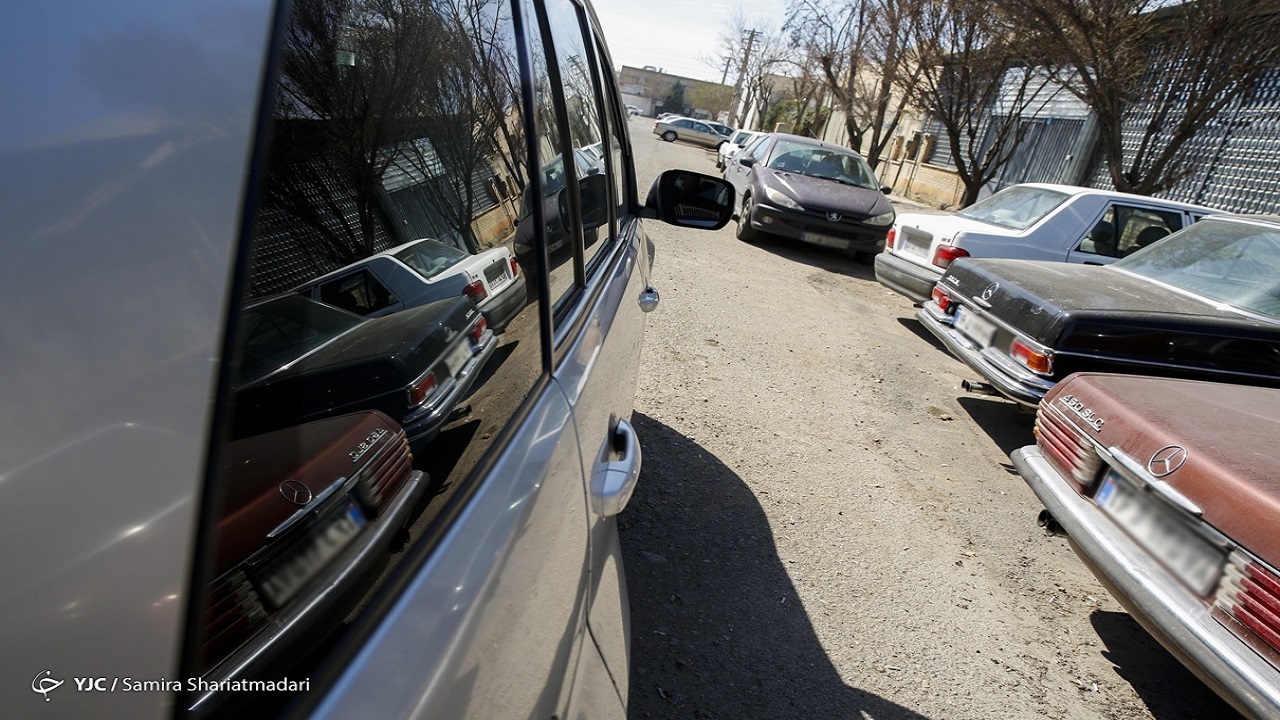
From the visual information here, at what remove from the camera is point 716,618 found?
295cm

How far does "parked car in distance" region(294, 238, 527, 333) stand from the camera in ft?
2.78

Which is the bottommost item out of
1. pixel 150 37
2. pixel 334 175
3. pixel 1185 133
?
pixel 334 175

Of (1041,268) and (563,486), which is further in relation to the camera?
(1041,268)

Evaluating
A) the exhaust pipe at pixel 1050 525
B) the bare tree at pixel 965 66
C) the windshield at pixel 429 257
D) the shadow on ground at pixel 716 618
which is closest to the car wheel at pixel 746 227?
the bare tree at pixel 965 66

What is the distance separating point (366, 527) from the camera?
79 cm

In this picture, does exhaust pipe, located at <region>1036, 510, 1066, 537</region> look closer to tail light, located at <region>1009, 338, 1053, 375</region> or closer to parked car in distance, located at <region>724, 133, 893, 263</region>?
tail light, located at <region>1009, 338, 1053, 375</region>

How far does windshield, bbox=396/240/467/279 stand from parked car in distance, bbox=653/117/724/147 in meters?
41.5

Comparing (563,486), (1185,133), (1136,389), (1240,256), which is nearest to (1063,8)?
(1185,133)

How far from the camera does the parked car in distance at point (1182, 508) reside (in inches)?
88.7

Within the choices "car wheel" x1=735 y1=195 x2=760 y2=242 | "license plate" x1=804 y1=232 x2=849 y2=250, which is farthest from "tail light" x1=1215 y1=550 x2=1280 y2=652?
"car wheel" x1=735 y1=195 x2=760 y2=242

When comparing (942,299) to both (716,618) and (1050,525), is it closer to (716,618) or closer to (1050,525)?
(1050,525)

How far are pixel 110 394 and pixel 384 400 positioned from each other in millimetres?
343

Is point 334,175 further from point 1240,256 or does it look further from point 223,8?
point 1240,256

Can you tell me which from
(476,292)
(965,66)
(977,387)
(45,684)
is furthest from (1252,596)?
(965,66)
